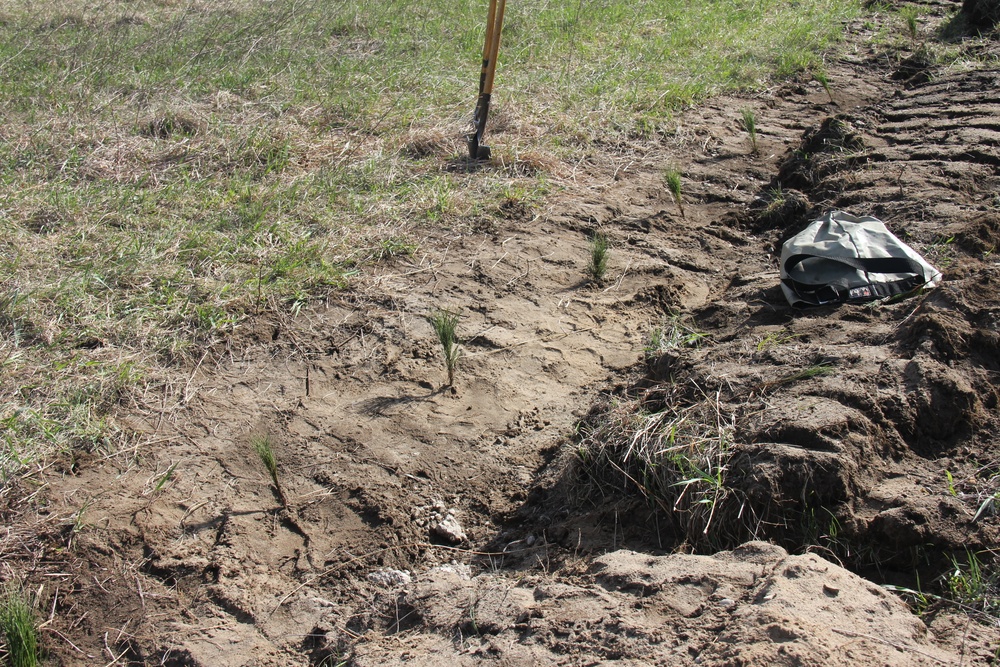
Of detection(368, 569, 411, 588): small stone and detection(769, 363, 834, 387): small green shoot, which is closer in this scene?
detection(368, 569, 411, 588): small stone

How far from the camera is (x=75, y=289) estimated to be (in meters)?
3.74

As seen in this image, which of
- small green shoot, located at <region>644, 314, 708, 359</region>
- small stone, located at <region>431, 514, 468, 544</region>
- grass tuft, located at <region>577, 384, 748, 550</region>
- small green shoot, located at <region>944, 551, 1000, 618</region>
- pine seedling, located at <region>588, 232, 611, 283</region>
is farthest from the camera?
pine seedling, located at <region>588, 232, 611, 283</region>

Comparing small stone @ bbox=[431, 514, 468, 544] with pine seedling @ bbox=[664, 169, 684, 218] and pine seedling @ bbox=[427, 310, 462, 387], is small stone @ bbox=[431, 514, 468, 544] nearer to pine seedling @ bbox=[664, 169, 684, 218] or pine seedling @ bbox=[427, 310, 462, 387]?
pine seedling @ bbox=[427, 310, 462, 387]

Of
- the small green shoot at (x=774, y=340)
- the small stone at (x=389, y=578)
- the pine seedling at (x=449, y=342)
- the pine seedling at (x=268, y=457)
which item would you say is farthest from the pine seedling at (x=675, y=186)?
the small stone at (x=389, y=578)

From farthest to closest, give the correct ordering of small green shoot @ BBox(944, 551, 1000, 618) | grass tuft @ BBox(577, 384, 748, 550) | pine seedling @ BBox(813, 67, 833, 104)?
1. pine seedling @ BBox(813, 67, 833, 104)
2. grass tuft @ BBox(577, 384, 748, 550)
3. small green shoot @ BBox(944, 551, 1000, 618)

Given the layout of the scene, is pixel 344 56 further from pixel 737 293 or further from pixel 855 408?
pixel 855 408

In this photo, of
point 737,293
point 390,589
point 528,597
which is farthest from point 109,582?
point 737,293

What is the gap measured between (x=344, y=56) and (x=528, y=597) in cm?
539

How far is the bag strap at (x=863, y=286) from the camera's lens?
359 centimetres

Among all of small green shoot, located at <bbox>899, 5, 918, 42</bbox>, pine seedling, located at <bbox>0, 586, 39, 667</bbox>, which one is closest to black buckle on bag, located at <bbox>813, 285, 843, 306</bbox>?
pine seedling, located at <bbox>0, 586, 39, 667</bbox>

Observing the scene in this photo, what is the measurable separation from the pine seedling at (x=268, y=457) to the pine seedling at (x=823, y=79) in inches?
202

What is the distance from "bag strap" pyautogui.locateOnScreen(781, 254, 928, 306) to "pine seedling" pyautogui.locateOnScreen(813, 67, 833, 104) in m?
3.21

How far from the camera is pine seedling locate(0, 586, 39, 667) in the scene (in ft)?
7.42

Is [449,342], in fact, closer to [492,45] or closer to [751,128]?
[492,45]
